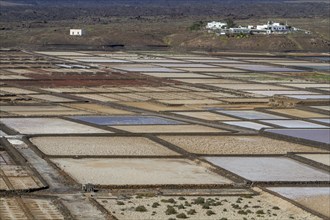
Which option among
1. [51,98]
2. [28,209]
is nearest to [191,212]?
[28,209]

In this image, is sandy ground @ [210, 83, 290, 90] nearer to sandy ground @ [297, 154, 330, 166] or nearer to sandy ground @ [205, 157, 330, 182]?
sandy ground @ [297, 154, 330, 166]

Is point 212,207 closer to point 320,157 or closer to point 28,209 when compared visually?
point 28,209

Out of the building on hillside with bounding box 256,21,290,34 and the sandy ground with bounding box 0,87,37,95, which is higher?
the building on hillside with bounding box 256,21,290,34

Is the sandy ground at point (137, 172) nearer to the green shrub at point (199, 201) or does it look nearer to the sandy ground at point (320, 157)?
the green shrub at point (199, 201)

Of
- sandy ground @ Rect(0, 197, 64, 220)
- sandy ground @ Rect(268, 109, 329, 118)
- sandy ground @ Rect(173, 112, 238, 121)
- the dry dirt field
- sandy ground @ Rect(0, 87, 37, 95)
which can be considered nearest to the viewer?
sandy ground @ Rect(0, 197, 64, 220)

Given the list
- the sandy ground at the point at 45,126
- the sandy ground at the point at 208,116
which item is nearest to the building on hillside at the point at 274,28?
the sandy ground at the point at 208,116

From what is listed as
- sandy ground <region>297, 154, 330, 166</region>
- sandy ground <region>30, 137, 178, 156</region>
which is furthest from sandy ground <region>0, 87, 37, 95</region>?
sandy ground <region>297, 154, 330, 166</region>
